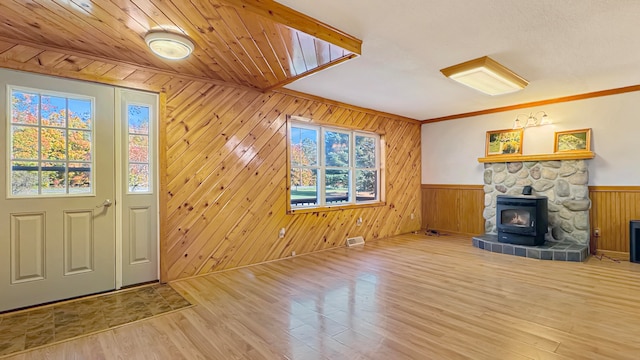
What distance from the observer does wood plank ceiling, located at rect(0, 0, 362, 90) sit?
2223 mm

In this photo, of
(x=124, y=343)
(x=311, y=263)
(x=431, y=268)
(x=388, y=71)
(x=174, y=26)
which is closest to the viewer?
(x=124, y=343)

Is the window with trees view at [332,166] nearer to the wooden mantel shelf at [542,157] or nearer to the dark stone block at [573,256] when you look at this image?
the wooden mantel shelf at [542,157]

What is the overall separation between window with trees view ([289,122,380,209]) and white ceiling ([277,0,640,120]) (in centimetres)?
73

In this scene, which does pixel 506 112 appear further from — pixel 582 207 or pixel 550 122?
pixel 582 207

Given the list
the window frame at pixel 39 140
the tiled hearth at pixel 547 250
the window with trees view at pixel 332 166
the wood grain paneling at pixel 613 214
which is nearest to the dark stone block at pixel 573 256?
Answer: the tiled hearth at pixel 547 250

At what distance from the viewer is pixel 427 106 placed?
18.4ft

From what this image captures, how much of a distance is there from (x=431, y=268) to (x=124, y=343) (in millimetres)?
3402

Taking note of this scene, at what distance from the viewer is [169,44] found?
2.67 meters

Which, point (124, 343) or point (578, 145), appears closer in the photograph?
point (124, 343)

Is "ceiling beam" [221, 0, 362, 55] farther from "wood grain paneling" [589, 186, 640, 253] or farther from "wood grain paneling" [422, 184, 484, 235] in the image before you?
"wood grain paneling" [589, 186, 640, 253]

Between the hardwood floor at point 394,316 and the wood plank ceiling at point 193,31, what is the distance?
7.95 feet

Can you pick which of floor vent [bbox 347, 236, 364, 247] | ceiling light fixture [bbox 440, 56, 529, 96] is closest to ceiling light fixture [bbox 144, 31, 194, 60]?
ceiling light fixture [bbox 440, 56, 529, 96]

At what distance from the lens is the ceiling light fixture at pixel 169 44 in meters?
2.57

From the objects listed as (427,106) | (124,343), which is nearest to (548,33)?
(427,106)
